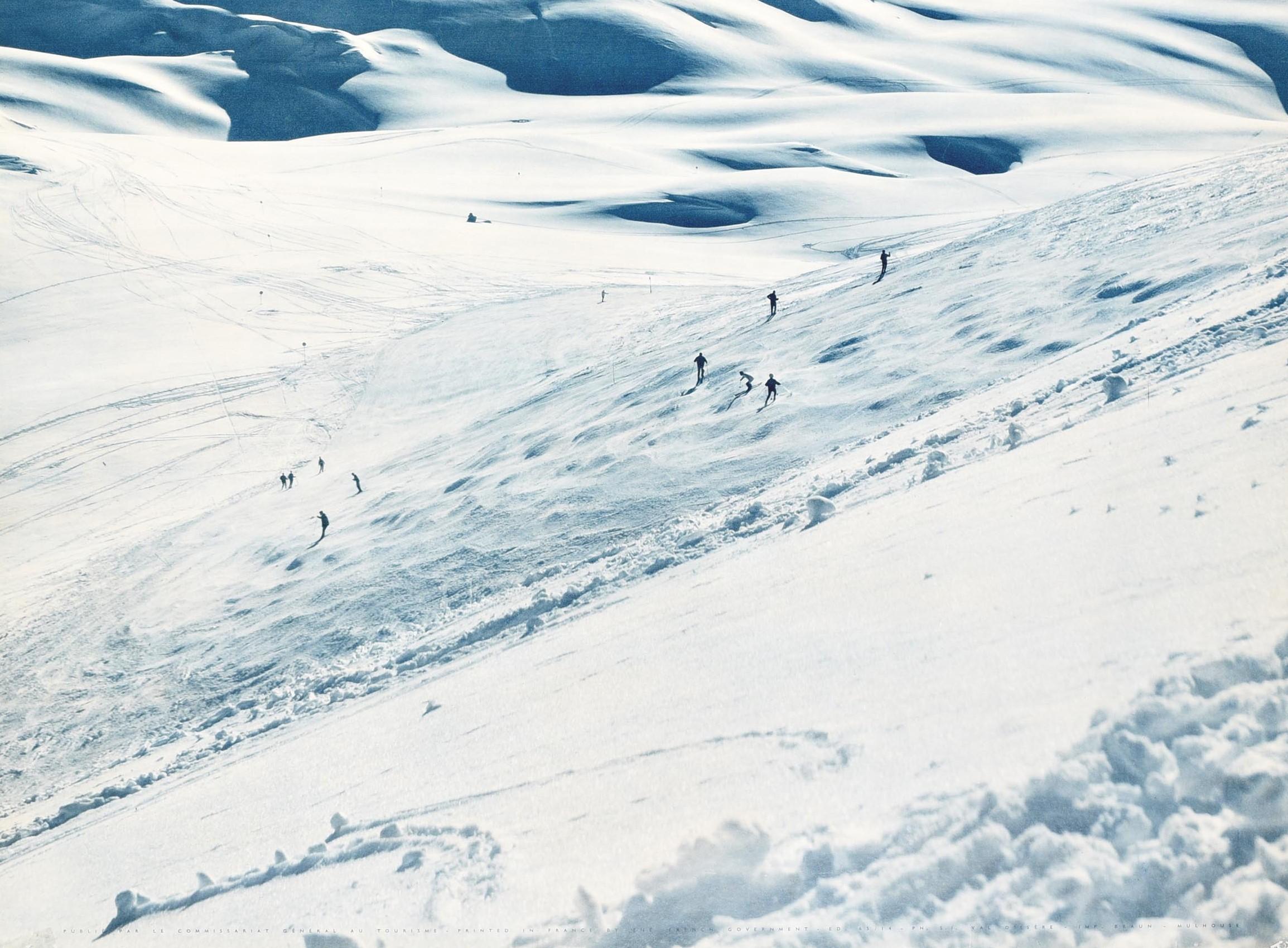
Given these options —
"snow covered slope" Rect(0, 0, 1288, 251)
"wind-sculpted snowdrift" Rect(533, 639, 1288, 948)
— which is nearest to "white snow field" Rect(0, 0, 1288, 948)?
"wind-sculpted snowdrift" Rect(533, 639, 1288, 948)

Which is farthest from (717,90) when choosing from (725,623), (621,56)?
(725,623)

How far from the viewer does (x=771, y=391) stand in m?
18.0

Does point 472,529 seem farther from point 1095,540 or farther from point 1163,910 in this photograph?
point 1163,910

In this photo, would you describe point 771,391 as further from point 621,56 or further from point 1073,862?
point 621,56

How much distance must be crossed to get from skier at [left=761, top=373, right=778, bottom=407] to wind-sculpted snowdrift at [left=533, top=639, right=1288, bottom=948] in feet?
41.5

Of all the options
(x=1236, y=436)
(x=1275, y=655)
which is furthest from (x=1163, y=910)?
(x=1236, y=436)

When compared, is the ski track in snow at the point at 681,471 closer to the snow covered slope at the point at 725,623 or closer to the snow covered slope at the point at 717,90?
the snow covered slope at the point at 725,623

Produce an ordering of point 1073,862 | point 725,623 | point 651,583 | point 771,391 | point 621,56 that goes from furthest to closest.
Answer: point 621,56 → point 771,391 → point 651,583 → point 725,623 → point 1073,862

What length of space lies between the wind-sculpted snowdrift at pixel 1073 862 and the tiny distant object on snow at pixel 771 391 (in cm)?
1266

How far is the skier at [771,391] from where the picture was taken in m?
17.8

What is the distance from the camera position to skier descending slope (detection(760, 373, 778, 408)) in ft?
58.3

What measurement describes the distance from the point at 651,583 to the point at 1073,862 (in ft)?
25.2

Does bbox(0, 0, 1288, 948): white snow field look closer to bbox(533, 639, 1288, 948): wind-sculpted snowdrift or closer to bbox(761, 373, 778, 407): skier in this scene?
bbox(533, 639, 1288, 948): wind-sculpted snowdrift

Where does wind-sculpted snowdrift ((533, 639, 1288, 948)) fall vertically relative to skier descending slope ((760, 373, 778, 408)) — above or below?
above
